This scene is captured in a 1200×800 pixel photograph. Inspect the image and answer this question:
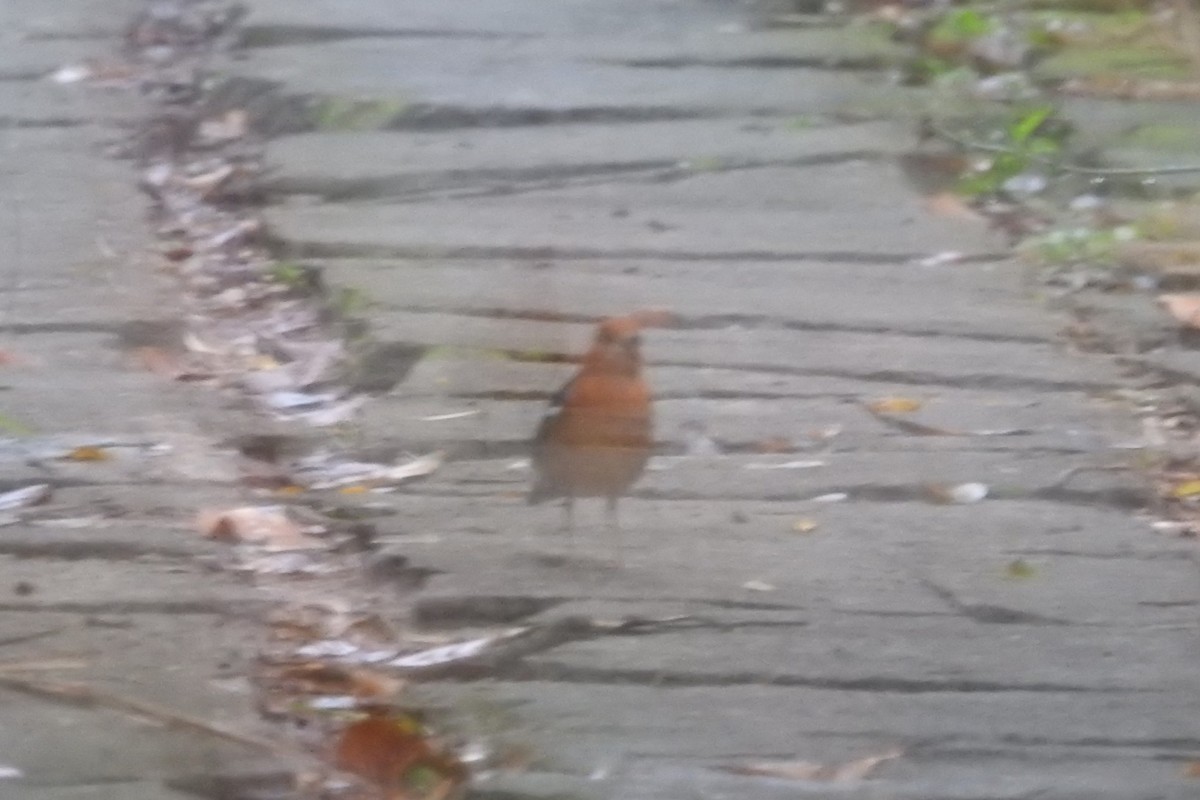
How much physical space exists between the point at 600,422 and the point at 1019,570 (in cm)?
75

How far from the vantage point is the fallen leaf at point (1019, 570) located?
11.2 feet

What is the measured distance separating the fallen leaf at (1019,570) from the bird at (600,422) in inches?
25.8

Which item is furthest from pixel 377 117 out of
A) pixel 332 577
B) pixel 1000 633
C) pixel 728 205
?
pixel 1000 633

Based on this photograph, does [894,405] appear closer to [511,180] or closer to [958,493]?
[958,493]

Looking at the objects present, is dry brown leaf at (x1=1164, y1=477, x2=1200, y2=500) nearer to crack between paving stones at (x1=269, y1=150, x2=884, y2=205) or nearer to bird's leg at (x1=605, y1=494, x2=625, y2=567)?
bird's leg at (x1=605, y1=494, x2=625, y2=567)

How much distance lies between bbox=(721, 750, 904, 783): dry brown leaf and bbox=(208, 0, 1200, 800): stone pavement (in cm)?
2

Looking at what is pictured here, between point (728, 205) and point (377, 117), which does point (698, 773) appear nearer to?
point (728, 205)

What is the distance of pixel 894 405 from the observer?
4094 mm

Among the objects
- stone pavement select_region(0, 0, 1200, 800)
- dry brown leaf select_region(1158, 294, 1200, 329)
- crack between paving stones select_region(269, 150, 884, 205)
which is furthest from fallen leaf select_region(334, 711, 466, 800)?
A: crack between paving stones select_region(269, 150, 884, 205)

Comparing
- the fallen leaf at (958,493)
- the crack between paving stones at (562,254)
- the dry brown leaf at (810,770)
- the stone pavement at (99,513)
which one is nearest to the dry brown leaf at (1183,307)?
the crack between paving stones at (562,254)

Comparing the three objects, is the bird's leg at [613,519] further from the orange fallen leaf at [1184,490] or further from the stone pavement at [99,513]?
the orange fallen leaf at [1184,490]

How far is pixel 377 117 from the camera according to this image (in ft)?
18.7

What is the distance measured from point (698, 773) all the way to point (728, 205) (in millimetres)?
2530

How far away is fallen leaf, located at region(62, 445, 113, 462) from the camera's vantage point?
367 cm
